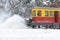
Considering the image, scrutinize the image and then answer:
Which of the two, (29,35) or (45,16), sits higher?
(45,16)

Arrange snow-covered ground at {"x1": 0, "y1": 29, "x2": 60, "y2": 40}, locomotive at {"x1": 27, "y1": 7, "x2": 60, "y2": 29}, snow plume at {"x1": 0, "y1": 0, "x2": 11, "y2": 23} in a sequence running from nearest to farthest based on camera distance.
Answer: snow-covered ground at {"x1": 0, "y1": 29, "x2": 60, "y2": 40}, locomotive at {"x1": 27, "y1": 7, "x2": 60, "y2": 29}, snow plume at {"x1": 0, "y1": 0, "x2": 11, "y2": 23}

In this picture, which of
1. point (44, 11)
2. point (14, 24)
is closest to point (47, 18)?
point (44, 11)

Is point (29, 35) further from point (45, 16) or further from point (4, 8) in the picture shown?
point (4, 8)

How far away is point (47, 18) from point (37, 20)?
872 mm

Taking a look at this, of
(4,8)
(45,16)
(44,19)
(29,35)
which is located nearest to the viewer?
(29,35)

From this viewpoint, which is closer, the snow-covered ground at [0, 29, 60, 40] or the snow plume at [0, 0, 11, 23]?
the snow-covered ground at [0, 29, 60, 40]

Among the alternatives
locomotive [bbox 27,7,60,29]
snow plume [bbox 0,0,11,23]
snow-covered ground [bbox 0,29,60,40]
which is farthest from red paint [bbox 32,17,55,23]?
snow plume [bbox 0,0,11,23]

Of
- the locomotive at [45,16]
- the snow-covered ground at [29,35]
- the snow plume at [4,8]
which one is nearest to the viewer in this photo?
the snow-covered ground at [29,35]

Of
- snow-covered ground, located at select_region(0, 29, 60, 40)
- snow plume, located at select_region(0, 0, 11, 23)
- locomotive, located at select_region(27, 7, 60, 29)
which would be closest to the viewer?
snow-covered ground, located at select_region(0, 29, 60, 40)

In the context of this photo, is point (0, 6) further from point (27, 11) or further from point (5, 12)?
point (27, 11)

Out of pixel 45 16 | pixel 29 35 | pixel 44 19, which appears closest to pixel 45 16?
pixel 45 16

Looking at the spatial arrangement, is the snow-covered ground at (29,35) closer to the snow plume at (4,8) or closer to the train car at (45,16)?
the train car at (45,16)

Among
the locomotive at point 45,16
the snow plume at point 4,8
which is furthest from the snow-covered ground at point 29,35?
the snow plume at point 4,8

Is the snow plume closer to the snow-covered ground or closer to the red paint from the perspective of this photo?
the red paint
